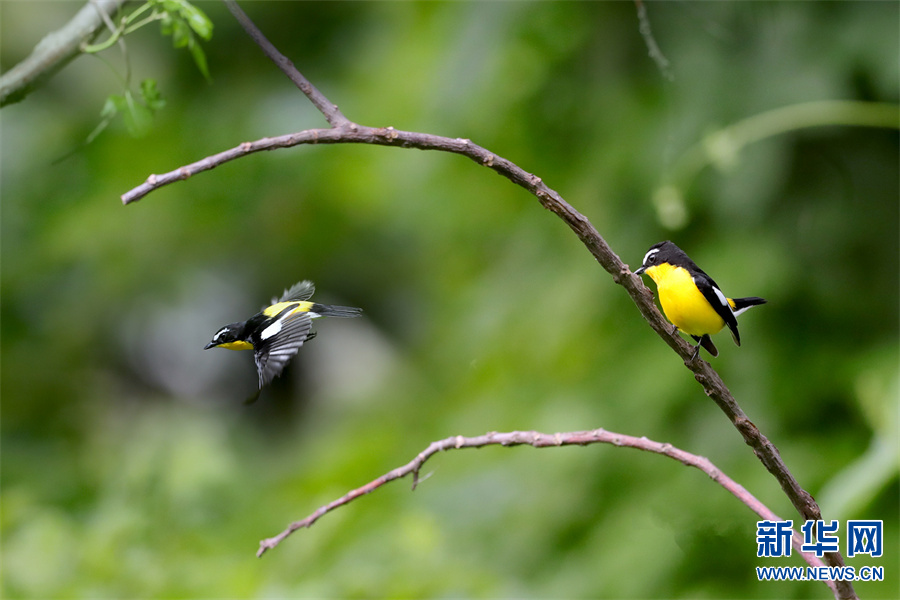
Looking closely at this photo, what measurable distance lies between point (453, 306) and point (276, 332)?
2638 mm

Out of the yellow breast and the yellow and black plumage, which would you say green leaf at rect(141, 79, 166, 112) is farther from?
the yellow breast

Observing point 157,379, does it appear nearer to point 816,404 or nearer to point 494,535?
point 494,535

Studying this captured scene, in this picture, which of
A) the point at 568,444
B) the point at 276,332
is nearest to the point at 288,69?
the point at 276,332

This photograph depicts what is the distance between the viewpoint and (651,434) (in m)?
2.15

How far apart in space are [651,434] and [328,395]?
8.36 ft

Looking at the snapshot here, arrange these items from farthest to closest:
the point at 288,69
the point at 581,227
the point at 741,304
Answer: the point at 741,304, the point at 288,69, the point at 581,227

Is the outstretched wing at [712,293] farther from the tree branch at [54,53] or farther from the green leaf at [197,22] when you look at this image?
the tree branch at [54,53]

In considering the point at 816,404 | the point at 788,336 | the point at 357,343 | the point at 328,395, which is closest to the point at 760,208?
the point at 788,336

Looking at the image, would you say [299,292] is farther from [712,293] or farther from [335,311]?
[712,293]

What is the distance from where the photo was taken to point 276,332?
69 centimetres

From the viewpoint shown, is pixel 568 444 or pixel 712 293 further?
pixel 712 293

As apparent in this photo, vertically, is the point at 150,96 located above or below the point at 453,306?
below

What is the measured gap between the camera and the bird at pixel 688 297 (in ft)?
3.02

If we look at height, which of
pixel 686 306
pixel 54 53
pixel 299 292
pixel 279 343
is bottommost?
pixel 279 343
